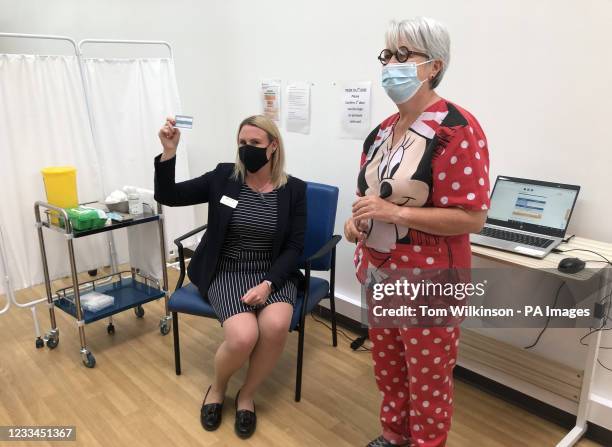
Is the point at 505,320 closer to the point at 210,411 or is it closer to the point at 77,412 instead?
the point at 210,411

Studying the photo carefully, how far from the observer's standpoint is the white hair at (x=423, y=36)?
1.32 m

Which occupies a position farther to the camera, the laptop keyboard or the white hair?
the laptop keyboard

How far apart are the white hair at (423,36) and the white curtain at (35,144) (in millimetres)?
2196

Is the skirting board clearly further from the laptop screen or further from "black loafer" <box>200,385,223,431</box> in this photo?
"black loafer" <box>200,385,223,431</box>

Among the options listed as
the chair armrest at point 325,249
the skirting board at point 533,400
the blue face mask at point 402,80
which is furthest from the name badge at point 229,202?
the skirting board at point 533,400

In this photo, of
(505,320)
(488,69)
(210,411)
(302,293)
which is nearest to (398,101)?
(488,69)

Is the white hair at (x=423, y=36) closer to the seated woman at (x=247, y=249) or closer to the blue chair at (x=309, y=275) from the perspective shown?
the seated woman at (x=247, y=249)

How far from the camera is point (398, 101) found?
142 cm

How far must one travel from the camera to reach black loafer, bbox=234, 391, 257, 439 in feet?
6.42

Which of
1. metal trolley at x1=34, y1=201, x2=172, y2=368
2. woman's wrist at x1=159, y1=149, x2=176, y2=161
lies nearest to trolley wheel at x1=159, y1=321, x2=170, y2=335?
metal trolley at x1=34, y1=201, x2=172, y2=368

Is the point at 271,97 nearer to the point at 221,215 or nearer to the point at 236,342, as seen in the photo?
the point at 221,215

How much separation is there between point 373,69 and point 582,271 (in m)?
1.45

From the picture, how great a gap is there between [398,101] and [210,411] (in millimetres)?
1485

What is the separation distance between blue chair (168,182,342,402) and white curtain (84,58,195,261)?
1112 mm
